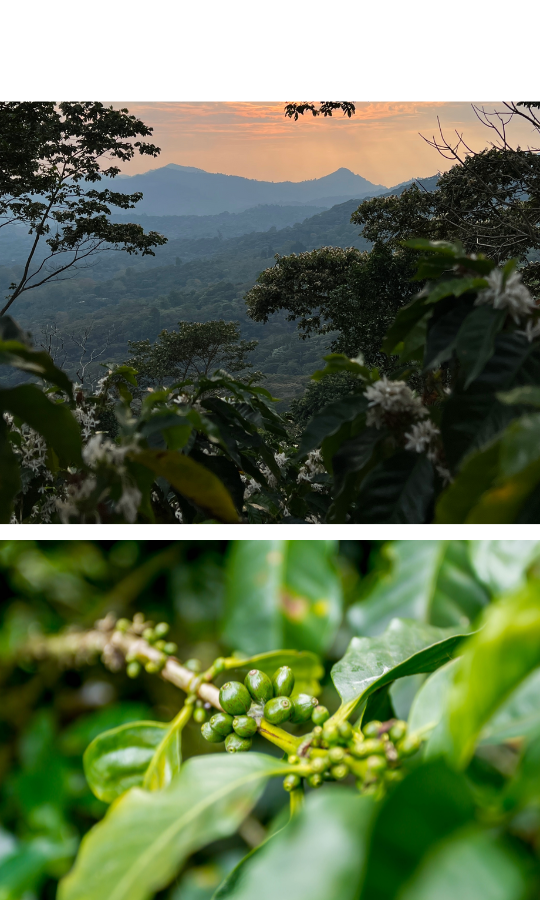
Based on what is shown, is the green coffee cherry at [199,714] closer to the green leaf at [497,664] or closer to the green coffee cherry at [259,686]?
the green coffee cherry at [259,686]

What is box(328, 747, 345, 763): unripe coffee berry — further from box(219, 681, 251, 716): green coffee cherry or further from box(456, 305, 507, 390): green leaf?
box(456, 305, 507, 390): green leaf

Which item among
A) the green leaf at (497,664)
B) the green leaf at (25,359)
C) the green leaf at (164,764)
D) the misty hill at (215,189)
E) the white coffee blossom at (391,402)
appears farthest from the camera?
the misty hill at (215,189)

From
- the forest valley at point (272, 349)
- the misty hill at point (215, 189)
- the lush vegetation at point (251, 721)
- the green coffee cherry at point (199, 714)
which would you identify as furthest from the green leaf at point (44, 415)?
the misty hill at point (215, 189)

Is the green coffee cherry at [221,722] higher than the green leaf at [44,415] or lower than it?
lower

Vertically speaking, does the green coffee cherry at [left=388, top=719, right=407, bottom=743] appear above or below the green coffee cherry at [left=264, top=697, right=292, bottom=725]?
above

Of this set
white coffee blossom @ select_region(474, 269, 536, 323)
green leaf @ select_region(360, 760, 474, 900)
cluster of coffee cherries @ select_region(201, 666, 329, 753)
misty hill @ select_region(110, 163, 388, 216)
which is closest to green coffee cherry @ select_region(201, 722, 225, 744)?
cluster of coffee cherries @ select_region(201, 666, 329, 753)
